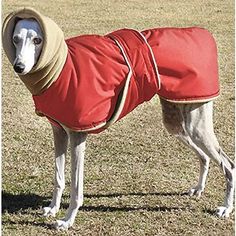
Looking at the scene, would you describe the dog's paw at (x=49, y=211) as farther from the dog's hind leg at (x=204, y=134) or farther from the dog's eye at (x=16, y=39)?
the dog's eye at (x=16, y=39)

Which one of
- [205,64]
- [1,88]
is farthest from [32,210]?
[1,88]

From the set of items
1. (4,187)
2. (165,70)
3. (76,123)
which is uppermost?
(165,70)

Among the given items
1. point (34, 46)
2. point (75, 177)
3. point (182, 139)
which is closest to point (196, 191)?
point (182, 139)

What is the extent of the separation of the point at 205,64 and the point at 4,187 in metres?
1.79

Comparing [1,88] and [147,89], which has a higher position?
[147,89]

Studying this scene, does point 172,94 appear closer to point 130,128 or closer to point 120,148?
point 120,148

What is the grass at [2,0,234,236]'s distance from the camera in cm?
421

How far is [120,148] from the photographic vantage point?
5.50 meters

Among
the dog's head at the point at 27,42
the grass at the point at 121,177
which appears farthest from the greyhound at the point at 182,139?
the dog's head at the point at 27,42

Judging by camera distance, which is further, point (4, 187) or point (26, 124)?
point (26, 124)

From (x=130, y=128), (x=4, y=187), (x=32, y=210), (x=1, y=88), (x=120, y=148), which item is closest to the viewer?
(x=32, y=210)

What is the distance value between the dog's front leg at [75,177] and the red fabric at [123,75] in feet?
0.42

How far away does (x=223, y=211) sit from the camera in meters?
4.34

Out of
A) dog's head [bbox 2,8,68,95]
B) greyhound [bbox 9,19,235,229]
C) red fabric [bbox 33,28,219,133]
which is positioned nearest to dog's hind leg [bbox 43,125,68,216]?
greyhound [bbox 9,19,235,229]
